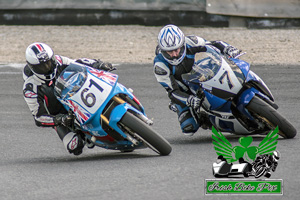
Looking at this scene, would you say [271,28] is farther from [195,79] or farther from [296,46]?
[195,79]

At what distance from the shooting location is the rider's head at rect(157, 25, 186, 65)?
789 cm

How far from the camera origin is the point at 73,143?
775 cm

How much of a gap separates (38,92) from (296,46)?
926 centimetres

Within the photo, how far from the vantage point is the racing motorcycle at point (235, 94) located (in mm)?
7688

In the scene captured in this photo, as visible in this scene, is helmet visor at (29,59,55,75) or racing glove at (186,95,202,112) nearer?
helmet visor at (29,59,55,75)

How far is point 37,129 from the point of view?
10.2 meters

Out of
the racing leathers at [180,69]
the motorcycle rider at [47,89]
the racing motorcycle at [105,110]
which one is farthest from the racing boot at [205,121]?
the motorcycle rider at [47,89]

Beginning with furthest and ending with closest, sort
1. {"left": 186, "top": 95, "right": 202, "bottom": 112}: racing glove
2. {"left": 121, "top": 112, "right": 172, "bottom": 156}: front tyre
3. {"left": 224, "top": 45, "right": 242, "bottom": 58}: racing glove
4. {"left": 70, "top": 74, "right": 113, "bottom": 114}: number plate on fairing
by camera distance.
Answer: {"left": 224, "top": 45, "right": 242, "bottom": 58}: racing glove
{"left": 186, "top": 95, "right": 202, "bottom": 112}: racing glove
{"left": 70, "top": 74, "right": 113, "bottom": 114}: number plate on fairing
{"left": 121, "top": 112, "right": 172, "bottom": 156}: front tyre

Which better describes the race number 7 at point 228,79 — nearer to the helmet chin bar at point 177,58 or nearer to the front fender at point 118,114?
the helmet chin bar at point 177,58

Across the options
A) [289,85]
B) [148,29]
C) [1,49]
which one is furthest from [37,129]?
[148,29]

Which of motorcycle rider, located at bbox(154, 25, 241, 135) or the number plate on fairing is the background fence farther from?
the number plate on fairing

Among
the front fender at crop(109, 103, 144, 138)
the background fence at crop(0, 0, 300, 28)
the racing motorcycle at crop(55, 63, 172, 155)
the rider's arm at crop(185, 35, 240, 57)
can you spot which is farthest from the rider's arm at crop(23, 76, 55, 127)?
the background fence at crop(0, 0, 300, 28)

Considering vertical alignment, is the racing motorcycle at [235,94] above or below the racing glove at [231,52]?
below

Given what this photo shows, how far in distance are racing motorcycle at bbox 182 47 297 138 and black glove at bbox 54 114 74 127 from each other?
1.40 m
